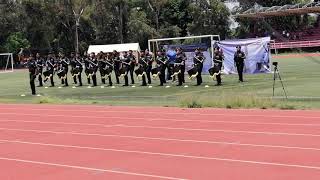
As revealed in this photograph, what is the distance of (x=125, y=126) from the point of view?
48.1ft

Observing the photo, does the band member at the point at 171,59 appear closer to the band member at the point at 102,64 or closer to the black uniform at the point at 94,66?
the band member at the point at 102,64

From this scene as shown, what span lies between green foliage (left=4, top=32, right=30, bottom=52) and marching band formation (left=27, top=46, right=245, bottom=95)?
3616 centimetres

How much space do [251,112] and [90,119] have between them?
4421 mm

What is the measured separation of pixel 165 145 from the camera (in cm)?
1119

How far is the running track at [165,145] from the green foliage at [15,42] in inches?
2194

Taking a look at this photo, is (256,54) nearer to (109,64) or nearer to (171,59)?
(171,59)

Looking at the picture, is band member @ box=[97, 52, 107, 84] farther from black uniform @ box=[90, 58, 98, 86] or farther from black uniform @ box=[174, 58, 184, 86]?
black uniform @ box=[174, 58, 184, 86]

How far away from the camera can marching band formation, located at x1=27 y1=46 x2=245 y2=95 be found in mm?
27453

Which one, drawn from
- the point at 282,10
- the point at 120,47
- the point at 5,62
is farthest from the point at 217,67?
the point at 5,62

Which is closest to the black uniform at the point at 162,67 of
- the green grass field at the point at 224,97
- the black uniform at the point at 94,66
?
the green grass field at the point at 224,97

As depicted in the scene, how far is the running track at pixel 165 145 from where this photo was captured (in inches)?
337

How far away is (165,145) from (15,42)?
6332 centimetres

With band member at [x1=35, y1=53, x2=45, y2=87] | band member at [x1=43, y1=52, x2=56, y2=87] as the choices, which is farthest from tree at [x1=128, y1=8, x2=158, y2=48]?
band member at [x1=43, y1=52, x2=56, y2=87]

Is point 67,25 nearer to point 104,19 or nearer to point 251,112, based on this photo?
point 104,19
